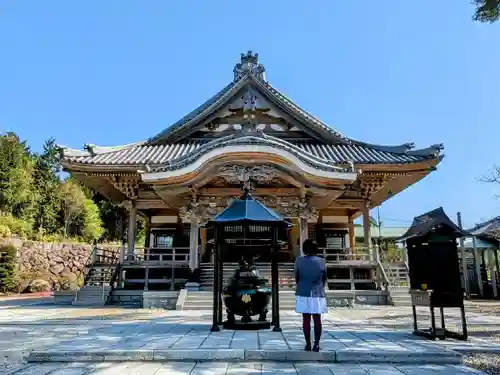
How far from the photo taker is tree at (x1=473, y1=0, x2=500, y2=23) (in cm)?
637

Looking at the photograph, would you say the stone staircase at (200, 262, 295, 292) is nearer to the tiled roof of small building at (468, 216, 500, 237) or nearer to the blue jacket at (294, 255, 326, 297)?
the blue jacket at (294, 255, 326, 297)

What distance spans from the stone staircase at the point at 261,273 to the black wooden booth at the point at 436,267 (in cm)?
611

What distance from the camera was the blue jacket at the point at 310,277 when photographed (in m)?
5.42

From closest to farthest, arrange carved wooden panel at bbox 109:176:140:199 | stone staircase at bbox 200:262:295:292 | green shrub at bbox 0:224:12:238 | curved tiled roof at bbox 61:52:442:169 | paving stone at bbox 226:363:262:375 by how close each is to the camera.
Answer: paving stone at bbox 226:363:262:375 → stone staircase at bbox 200:262:295:292 → curved tiled roof at bbox 61:52:442:169 → carved wooden panel at bbox 109:176:140:199 → green shrub at bbox 0:224:12:238

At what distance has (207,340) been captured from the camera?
5875 millimetres

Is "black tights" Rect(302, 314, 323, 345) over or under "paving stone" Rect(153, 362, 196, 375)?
over

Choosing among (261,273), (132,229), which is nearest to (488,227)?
(261,273)

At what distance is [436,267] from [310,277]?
8.92ft

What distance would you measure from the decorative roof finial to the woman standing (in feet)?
45.6

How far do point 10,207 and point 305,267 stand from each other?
76.2 feet

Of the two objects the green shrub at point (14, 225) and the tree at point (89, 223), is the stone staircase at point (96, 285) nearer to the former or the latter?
the green shrub at point (14, 225)

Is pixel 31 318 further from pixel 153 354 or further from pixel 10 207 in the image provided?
pixel 10 207

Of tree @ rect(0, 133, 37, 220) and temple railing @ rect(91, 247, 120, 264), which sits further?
tree @ rect(0, 133, 37, 220)

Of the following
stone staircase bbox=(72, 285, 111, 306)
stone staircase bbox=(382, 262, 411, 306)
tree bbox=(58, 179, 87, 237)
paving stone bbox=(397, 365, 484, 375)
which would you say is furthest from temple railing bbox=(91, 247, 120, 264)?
tree bbox=(58, 179, 87, 237)
